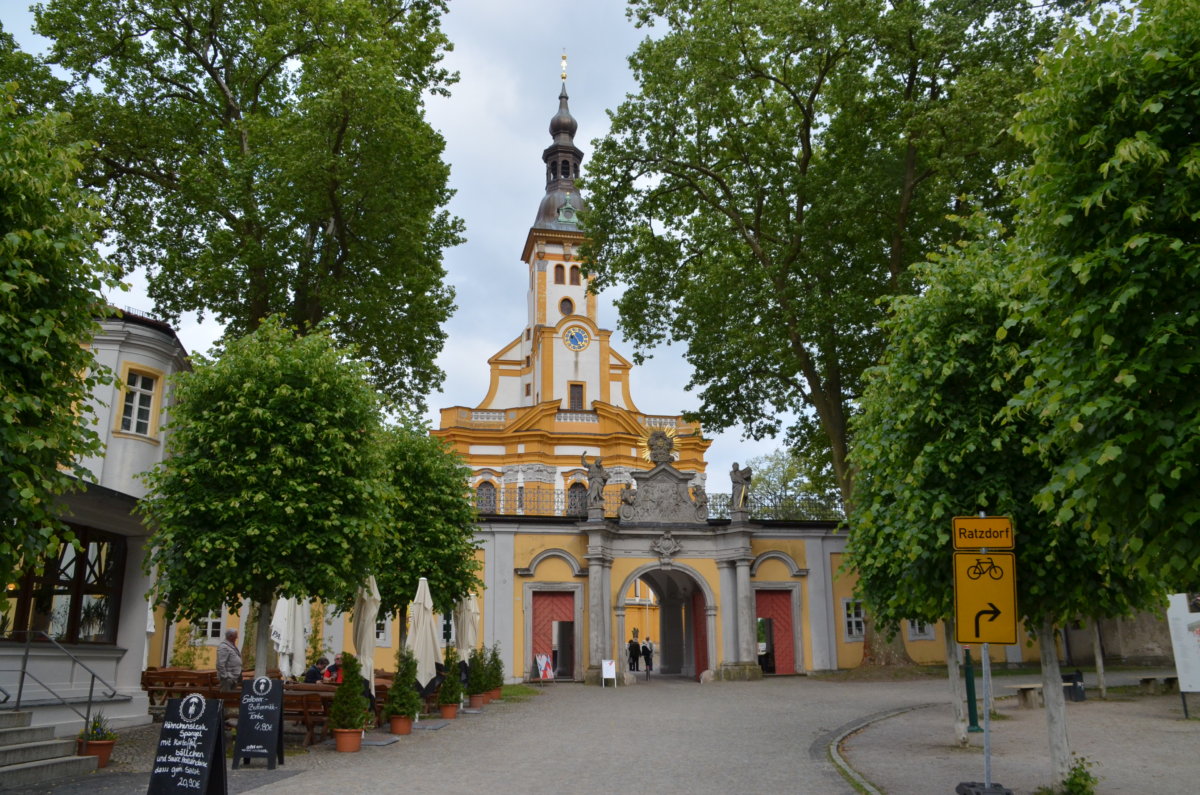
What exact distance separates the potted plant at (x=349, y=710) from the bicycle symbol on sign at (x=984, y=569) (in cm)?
885

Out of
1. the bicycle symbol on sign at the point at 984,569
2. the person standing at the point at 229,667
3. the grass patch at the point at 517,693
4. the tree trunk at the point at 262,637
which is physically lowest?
the grass patch at the point at 517,693

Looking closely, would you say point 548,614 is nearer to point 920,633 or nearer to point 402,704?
point 920,633

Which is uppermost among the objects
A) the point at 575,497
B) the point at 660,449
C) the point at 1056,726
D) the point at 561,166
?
the point at 561,166

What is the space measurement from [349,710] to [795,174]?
19.4 meters

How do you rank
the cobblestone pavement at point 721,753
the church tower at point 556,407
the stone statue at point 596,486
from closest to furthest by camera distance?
1. the cobblestone pavement at point 721,753
2. the stone statue at point 596,486
3. the church tower at point 556,407

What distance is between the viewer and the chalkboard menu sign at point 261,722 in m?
11.6

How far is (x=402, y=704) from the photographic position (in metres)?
15.3

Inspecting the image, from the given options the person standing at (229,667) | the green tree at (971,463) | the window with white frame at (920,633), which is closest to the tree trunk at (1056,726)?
the green tree at (971,463)

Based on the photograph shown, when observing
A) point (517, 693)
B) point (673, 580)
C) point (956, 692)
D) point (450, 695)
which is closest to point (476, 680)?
point (450, 695)

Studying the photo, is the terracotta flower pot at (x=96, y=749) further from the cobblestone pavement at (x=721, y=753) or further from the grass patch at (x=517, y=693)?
the grass patch at (x=517, y=693)

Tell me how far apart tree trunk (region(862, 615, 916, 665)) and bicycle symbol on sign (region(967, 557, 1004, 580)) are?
20140 millimetres

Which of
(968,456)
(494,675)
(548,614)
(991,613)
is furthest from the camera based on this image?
(548,614)

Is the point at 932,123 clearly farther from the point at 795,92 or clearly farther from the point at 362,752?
the point at 362,752

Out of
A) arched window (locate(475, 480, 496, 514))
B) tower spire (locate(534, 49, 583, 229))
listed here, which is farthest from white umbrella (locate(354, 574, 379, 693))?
tower spire (locate(534, 49, 583, 229))
